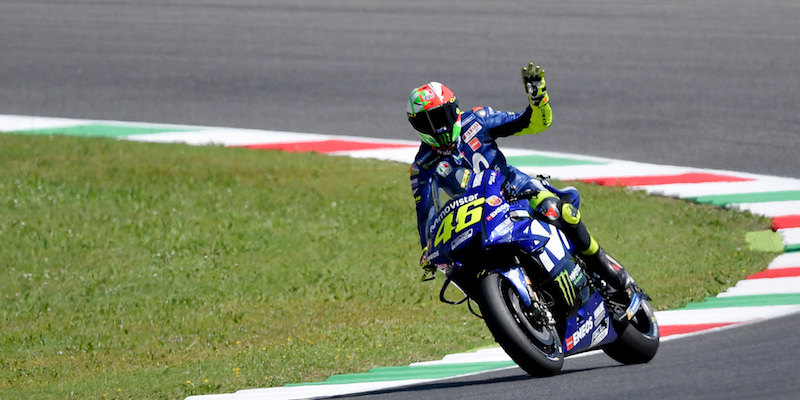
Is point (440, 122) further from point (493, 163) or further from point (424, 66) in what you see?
point (424, 66)

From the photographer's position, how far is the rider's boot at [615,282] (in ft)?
24.3

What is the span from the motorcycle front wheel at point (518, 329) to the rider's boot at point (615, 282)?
2.15ft

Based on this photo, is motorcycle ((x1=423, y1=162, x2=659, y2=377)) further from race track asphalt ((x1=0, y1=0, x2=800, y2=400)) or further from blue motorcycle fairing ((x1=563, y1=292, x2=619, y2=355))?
race track asphalt ((x1=0, y1=0, x2=800, y2=400))

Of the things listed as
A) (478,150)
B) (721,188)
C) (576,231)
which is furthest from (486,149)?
(721,188)

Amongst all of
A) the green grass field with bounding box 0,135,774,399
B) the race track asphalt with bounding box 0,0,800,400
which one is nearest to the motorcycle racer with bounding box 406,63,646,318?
the green grass field with bounding box 0,135,774,399

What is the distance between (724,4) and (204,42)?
7.18 meters

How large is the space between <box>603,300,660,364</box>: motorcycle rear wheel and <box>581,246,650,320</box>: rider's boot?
10cm

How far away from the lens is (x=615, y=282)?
7512 mm

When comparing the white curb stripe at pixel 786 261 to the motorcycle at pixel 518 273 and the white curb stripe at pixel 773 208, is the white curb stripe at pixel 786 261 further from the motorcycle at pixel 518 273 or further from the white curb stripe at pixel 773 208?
the motorcycle at pixel 518 273

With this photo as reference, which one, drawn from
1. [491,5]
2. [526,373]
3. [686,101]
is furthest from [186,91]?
[526,373]

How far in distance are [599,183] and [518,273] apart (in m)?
6.30

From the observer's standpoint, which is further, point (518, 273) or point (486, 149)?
point (486, 149)

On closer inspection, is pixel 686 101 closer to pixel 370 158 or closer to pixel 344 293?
pixel 370 158

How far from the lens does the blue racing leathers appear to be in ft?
23.9
